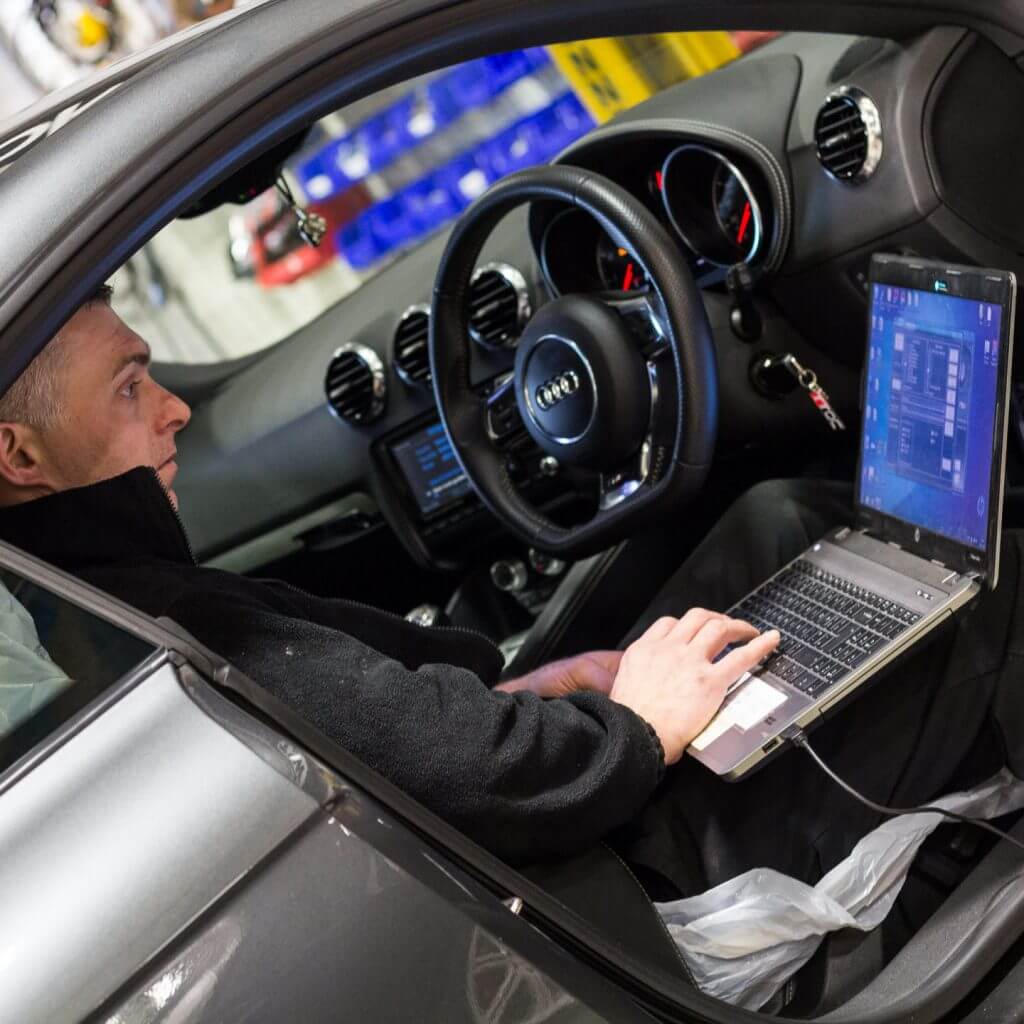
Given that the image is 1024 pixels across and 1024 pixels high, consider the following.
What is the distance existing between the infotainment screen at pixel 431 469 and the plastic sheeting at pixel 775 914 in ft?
3.30

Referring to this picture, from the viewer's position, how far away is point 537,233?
180cm

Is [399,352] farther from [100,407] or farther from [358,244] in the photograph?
[358,244]

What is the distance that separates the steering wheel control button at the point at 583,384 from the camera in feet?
4.90

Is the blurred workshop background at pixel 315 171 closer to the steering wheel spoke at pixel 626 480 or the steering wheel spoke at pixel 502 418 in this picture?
the steering wheel spoke at pixel 502 418

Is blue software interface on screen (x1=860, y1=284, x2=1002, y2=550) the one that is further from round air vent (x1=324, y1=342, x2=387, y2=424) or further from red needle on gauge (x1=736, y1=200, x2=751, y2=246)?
round air vent (x1=324, y1=342, x2=387, y2=424)

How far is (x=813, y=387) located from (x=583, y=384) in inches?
10.9

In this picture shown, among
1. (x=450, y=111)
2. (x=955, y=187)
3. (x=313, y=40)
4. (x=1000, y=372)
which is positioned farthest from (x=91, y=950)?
(x=450, y=111)

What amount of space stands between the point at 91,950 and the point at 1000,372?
0.87m

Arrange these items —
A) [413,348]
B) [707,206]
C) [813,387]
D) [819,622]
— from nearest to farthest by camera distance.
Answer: [819,622] → [813,387] → [707,206] → [413,348]

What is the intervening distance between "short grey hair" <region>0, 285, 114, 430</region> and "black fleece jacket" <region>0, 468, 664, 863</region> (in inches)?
3.0

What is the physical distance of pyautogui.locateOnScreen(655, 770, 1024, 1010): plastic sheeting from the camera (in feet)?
3.63

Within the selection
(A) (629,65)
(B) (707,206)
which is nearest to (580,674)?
(B) (707,206)

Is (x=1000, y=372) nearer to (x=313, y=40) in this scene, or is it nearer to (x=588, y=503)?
(x=313, y=40)

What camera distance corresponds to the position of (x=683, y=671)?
1.17 meters
